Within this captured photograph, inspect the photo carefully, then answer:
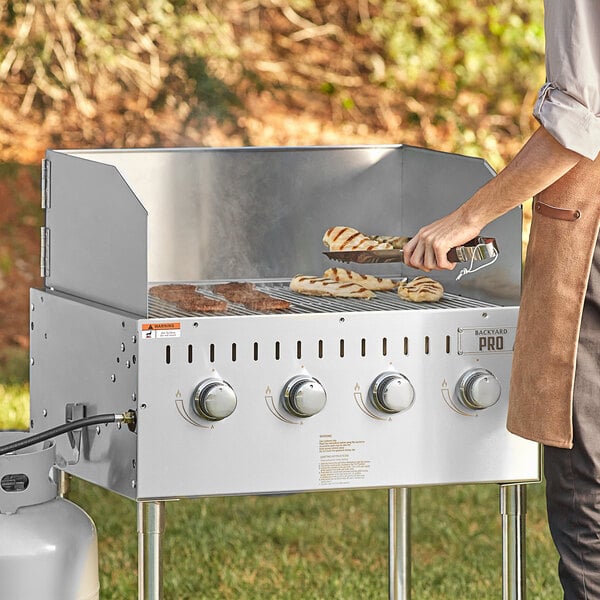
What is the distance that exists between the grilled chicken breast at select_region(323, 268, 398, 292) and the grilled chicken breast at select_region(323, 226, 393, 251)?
73 millimetres

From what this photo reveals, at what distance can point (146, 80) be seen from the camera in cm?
761

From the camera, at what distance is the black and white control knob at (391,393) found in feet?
8.39

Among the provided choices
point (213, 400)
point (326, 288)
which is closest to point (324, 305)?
point (326, 288)

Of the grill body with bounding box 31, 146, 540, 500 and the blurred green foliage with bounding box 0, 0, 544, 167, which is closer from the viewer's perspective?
the grill body with bounding box 31, 146, 540, 500

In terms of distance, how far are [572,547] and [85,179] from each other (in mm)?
1252

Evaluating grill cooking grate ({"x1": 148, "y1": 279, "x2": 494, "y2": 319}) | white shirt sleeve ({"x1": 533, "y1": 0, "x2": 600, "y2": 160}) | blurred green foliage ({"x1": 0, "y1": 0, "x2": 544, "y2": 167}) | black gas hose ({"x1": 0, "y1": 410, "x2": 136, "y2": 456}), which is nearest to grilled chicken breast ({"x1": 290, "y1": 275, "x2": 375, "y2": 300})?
grill cooking grate ({"x1": 148, "y1": 279, "x2": 494, "y2": 319})

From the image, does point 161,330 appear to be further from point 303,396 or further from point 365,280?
point 365,280

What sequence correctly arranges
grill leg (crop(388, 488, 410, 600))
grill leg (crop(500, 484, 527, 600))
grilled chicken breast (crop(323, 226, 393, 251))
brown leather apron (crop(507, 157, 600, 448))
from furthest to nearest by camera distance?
grill leg (crop(388, 488, 410, 600)), grilled chicken breast (crop(323, 226, 393, 251)), grill leg (crop(500, 484, 527, 600)), brown leather apron (crop(507, 157, 600, 448))

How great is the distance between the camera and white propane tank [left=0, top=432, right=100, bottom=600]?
249 cm

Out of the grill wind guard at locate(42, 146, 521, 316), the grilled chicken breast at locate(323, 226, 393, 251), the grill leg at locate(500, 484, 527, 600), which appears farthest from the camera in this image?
the grill wind guard at locate(42, 146, 521, 316)

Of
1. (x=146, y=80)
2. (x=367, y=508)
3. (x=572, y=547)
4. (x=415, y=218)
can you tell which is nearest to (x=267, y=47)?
(x=146, y=80)

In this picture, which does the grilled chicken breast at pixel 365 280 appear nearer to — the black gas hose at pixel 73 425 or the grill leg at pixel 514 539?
the grill leg at pixel 514 539

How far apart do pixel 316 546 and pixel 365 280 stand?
1708 millimetres

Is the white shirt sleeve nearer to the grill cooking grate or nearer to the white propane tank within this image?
the grill cooking grate
